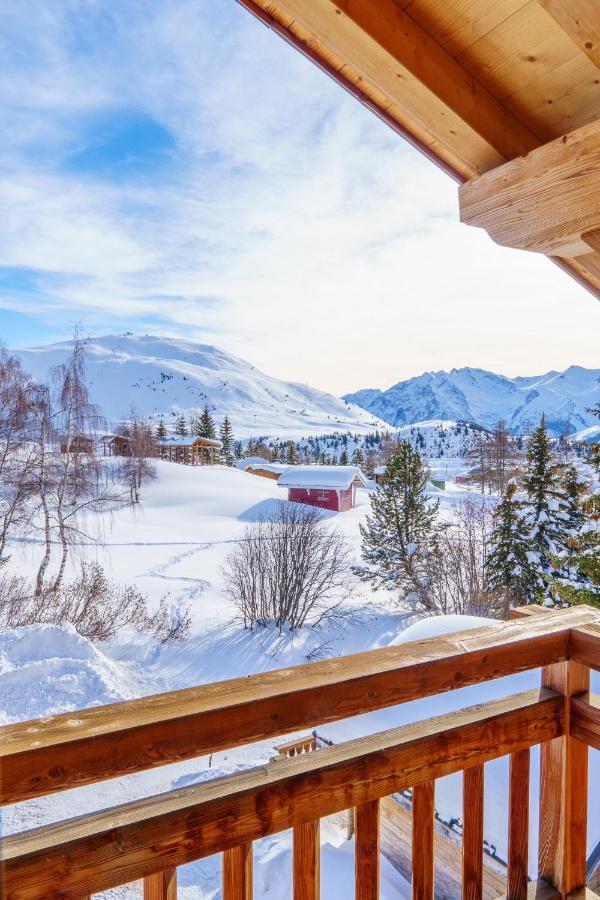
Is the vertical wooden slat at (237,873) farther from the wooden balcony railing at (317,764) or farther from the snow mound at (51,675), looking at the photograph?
the snow mound at (51,675)

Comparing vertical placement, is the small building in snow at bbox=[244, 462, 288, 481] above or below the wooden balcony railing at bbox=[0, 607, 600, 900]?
below

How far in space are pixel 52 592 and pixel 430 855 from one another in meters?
9.49

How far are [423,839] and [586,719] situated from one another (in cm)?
49

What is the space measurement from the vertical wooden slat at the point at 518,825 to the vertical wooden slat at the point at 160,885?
2.58 feet

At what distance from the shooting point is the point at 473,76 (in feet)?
4.84

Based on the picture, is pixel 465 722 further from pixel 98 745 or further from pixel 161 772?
pixel 161 772

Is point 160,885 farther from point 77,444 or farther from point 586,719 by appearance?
point 77,444

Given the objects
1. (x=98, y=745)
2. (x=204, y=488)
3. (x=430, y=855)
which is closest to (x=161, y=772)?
(x=430, y=855)

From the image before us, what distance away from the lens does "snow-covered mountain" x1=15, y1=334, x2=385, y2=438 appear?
3216 inches

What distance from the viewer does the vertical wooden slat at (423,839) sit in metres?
1.02

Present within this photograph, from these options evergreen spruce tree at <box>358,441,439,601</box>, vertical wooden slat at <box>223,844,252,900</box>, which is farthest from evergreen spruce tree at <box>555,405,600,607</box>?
vertical wooden slat at <box>223,844,252,900</box>

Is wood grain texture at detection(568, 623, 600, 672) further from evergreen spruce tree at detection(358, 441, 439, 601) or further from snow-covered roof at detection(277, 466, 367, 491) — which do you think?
snow-covered roof at detection(277, 466, 367, 491)

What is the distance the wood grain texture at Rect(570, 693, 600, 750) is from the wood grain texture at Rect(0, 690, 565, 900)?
17 cm

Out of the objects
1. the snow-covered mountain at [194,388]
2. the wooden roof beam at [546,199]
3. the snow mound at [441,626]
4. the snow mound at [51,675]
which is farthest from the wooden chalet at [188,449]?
the snow-covered mountain at [194,388]
